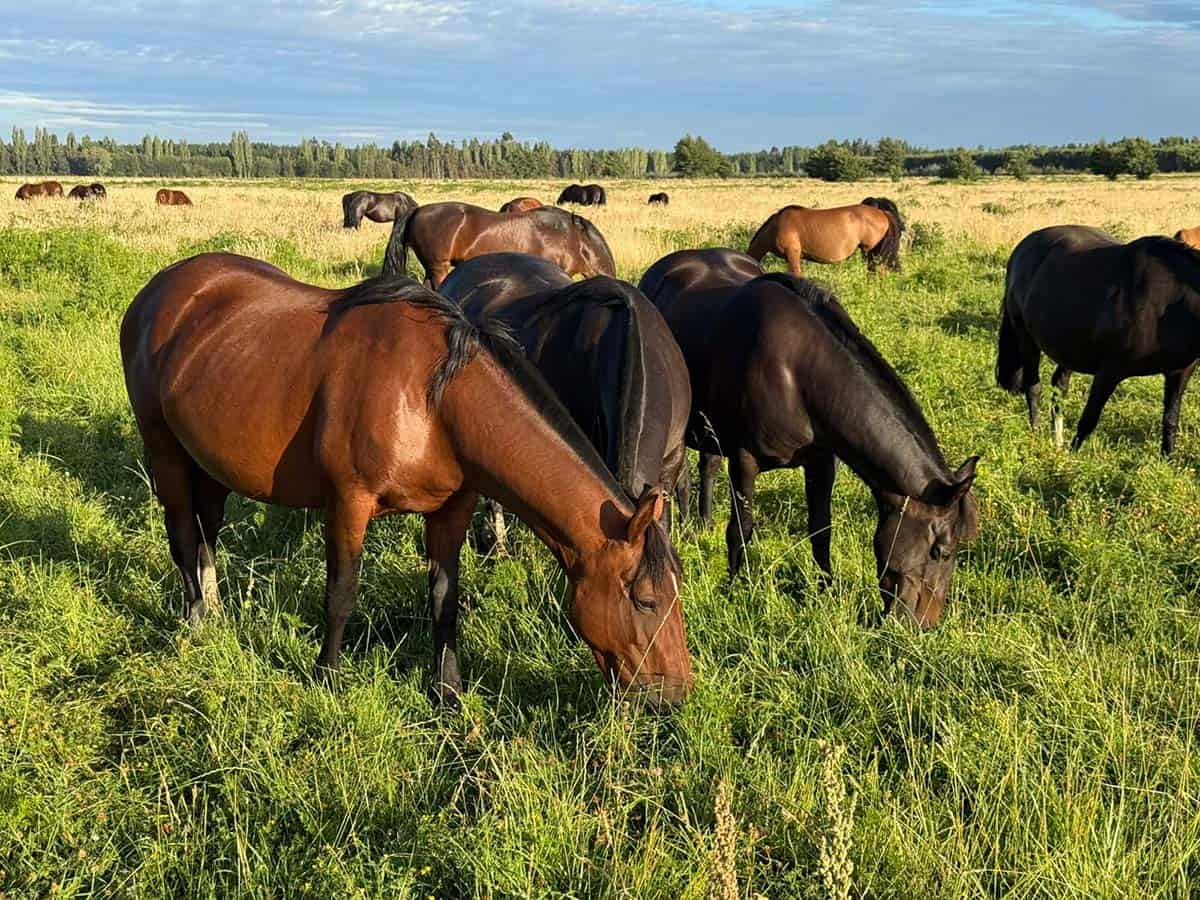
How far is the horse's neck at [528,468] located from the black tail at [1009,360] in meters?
6.62

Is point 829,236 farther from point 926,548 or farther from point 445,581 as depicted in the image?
point 445,581

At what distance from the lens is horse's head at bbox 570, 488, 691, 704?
2820 millimetres

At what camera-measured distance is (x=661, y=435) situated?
12.9 ft

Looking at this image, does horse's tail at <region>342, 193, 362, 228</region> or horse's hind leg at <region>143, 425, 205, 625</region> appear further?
horse's tail at <region>342, 193, 362, 228</region>

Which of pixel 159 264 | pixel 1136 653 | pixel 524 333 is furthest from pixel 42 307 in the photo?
pixel 1136 653

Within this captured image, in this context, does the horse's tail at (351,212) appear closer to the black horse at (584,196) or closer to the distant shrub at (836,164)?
the black horse at (584,196)

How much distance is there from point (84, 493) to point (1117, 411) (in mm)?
8138

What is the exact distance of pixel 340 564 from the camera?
3.45m

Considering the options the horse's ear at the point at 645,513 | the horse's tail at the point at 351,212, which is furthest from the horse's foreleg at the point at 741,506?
the horse's tail at the point at 351,212

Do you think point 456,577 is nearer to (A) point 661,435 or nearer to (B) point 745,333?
(A) point 661,435

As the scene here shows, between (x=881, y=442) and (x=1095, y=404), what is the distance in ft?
12.3

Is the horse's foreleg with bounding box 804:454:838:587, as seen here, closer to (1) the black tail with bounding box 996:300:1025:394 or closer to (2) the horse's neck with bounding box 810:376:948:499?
(2) the horse's neck with bounding box 810:376:948:499

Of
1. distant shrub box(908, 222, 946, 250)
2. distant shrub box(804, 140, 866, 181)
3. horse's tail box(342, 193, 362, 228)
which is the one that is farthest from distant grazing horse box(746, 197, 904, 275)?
distant shrub box(804, 140, 866, 181)

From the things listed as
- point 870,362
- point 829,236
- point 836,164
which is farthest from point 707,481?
point 836,164
